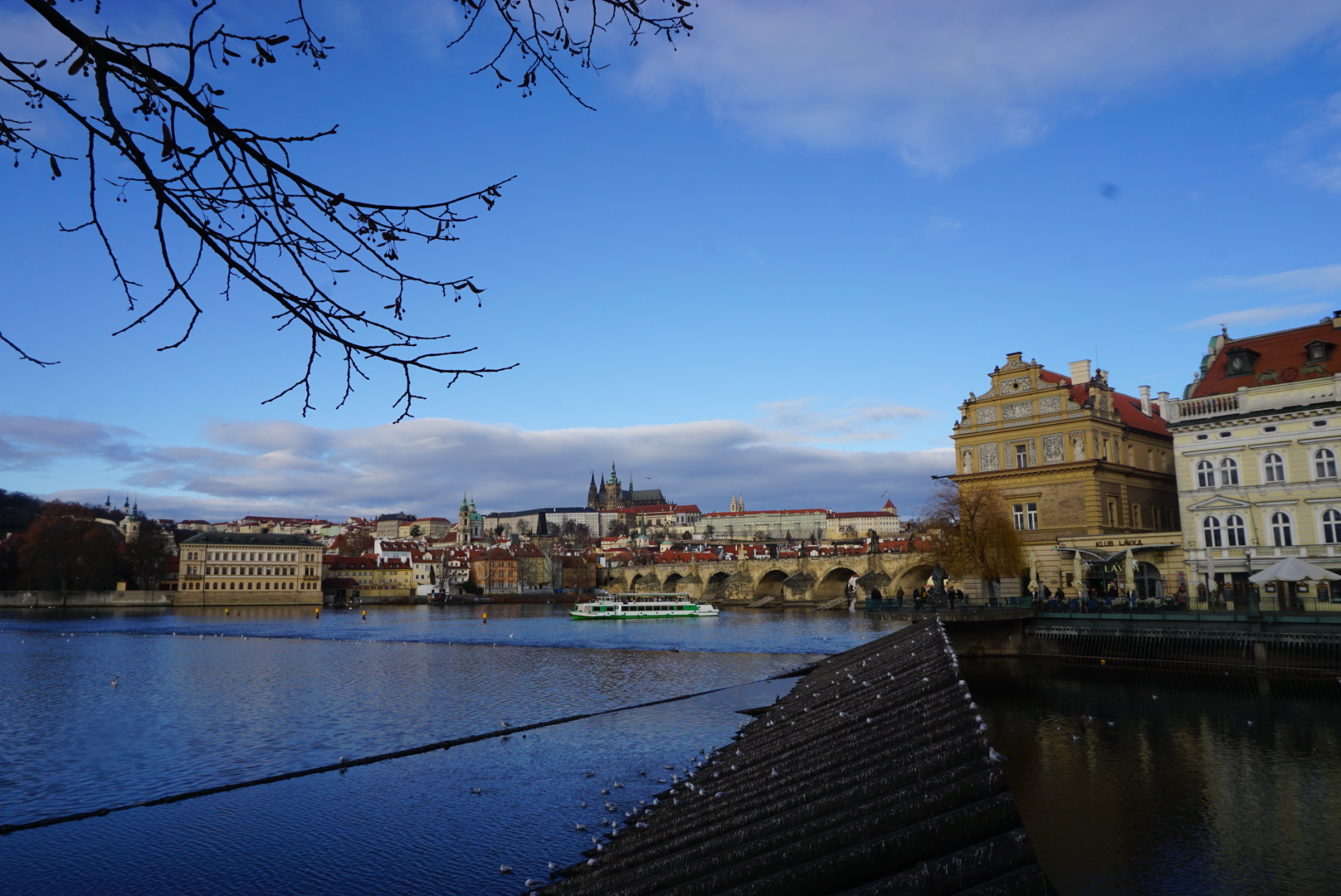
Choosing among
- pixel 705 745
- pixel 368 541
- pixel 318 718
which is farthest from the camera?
pixel 368 541

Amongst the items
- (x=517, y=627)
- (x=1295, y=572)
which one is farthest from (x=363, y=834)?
(x=517, y=627)

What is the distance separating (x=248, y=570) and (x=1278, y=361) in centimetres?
11249

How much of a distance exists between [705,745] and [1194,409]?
2818 cm

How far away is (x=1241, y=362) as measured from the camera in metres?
35.1

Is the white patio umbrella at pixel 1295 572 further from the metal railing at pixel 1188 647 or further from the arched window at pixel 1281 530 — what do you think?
the arched window at pixel 1281 530

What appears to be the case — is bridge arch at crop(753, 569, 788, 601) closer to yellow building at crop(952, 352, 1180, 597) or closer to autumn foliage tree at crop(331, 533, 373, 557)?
yellow building at crop(952, 352, 1180, 597)

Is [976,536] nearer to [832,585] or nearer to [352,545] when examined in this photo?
[832,585]

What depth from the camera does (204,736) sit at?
19031 mm

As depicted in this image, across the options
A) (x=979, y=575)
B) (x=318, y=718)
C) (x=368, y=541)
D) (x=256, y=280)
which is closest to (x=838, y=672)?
(x=318, y=718)

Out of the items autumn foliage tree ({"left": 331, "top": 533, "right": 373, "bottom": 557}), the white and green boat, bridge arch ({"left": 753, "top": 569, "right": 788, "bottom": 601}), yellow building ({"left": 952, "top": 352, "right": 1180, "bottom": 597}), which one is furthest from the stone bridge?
autumn foliage tree ({"left": 331, "top": 533, "right": 373, "bottom": 557})

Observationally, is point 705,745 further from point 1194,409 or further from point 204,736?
point 1194,409

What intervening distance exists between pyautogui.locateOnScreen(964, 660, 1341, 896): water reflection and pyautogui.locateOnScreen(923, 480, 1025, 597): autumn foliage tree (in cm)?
1438

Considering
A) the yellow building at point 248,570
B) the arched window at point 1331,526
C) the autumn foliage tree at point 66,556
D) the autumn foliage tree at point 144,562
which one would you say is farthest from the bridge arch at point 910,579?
the autumn foliage tree at point 144,562

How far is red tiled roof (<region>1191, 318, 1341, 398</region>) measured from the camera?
32500mm
